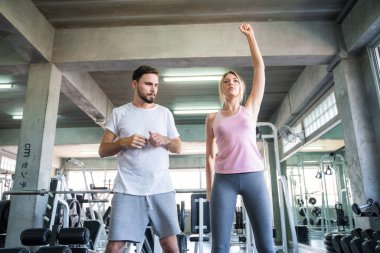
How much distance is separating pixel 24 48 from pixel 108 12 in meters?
1.01

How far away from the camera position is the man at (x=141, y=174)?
4.12 ft

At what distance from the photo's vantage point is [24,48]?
341 centimetres

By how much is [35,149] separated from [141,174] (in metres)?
2.61

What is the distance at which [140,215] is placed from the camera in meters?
1.28

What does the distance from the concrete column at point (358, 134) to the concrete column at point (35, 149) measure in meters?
3.40

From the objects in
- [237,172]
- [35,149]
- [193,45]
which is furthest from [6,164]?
[237,172]

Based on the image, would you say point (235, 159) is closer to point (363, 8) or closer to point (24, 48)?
point (363, 8)

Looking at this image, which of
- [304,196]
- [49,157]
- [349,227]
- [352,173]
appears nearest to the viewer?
[352,173]

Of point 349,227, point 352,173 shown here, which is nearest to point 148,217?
point 352,173

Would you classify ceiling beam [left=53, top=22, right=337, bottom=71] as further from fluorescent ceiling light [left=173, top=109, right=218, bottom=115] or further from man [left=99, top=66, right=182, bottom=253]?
fluorescent ceiling light [left=173, top=109, right=218, bottom=115]

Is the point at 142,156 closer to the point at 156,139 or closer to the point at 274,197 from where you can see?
the point at 156,139

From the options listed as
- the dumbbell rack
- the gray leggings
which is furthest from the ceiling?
the gray leggings

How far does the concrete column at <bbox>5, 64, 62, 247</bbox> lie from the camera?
3268 millimetres

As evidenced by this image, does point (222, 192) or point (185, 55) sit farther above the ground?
point (185, 55)
